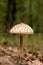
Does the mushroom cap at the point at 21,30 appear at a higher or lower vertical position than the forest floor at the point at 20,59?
higher

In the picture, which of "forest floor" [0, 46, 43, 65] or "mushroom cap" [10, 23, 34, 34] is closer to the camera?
"forest floor" [0, 46, 43, 65]

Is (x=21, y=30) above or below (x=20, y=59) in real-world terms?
above

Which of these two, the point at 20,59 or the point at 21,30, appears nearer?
the point at 21,30

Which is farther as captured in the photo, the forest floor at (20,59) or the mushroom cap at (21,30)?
the mushroom cap at (21,30)

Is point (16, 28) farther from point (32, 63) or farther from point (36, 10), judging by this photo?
point (36, 10)

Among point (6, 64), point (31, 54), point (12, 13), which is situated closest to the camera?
Result: point (6, 64)

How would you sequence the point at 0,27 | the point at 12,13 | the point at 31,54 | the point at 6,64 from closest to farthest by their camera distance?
the point at 6,64
the point at 31,54
the point at 0,27
the point at 12,13

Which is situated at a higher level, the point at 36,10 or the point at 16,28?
the point at 16,28

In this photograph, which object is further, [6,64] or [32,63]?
[32,63]

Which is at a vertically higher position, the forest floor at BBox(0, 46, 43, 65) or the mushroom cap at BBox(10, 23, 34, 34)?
the mushroom cap at BBox(10, 23, 34, 34)

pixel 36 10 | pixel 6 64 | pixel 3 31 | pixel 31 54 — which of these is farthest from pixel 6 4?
pixel 6 64
